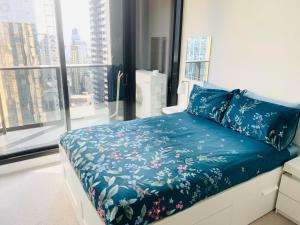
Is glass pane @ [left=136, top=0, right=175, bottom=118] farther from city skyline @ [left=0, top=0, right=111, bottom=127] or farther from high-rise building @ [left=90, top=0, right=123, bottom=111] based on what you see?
city skyline @ [left=0, top=0, right=111, bottom=127]

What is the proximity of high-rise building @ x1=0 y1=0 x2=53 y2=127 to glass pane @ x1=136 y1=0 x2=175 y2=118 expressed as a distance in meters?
1.63

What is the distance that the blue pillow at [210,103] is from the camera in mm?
2521

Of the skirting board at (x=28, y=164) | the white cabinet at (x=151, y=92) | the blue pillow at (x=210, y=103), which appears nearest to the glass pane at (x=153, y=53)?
the white cabinet at (x=151, y=92)

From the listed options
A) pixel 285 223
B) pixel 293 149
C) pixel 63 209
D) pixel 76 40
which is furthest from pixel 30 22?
pixel 285 223

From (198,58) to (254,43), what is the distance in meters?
0.86

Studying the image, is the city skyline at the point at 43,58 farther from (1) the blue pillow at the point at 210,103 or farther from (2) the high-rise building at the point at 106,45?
(1) the blue pillow at the point at 210,103

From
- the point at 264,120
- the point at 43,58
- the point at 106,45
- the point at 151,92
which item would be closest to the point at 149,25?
the point at 106,45

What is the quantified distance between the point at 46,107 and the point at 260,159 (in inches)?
116

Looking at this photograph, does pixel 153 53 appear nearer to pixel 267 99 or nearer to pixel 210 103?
pixel 210 103

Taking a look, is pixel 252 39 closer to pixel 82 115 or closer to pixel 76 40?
pixel 76 40

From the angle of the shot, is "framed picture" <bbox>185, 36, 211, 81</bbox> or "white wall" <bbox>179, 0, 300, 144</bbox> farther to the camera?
"framed picture" <bbox>185, 36, 211, 81</bbox>

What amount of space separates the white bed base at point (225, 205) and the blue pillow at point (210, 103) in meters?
0.83

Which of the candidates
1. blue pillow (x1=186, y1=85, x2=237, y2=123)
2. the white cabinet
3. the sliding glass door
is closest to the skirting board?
the sliding glass door

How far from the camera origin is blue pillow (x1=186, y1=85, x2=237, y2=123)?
252 cm
